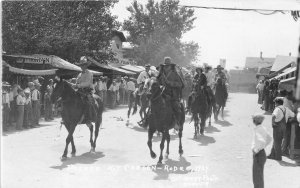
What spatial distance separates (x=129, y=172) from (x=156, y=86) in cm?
222

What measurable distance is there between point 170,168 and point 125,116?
27.8 ft

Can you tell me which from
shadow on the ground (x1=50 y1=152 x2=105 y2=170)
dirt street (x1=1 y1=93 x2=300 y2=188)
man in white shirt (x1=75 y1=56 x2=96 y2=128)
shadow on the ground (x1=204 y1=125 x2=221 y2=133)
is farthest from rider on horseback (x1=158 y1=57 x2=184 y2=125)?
shadow on the ground (x1=204 y1=125 x2=221 y2=133)

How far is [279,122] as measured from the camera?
1025 centimetres

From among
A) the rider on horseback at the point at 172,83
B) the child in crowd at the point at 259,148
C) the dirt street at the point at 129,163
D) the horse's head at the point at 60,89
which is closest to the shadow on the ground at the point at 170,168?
the dirt street at the point at 129,163

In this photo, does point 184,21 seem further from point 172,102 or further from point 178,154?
point 178,154

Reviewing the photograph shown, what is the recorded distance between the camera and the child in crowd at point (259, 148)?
281 inches

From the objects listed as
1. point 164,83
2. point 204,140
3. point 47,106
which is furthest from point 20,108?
point 204,140

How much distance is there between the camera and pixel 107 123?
1571 centimetres

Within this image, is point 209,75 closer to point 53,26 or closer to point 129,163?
point 53,26

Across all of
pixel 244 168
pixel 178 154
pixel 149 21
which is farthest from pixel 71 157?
pixel 149 21

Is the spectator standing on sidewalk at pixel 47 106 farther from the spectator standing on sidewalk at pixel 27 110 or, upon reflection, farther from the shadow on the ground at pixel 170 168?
the shadow on the ground at pixel 170 168

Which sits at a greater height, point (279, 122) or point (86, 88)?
point (86, 88)

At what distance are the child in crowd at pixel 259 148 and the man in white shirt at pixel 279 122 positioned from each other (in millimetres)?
3137

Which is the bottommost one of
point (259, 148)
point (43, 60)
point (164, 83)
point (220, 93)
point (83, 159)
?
point (83, 159)
